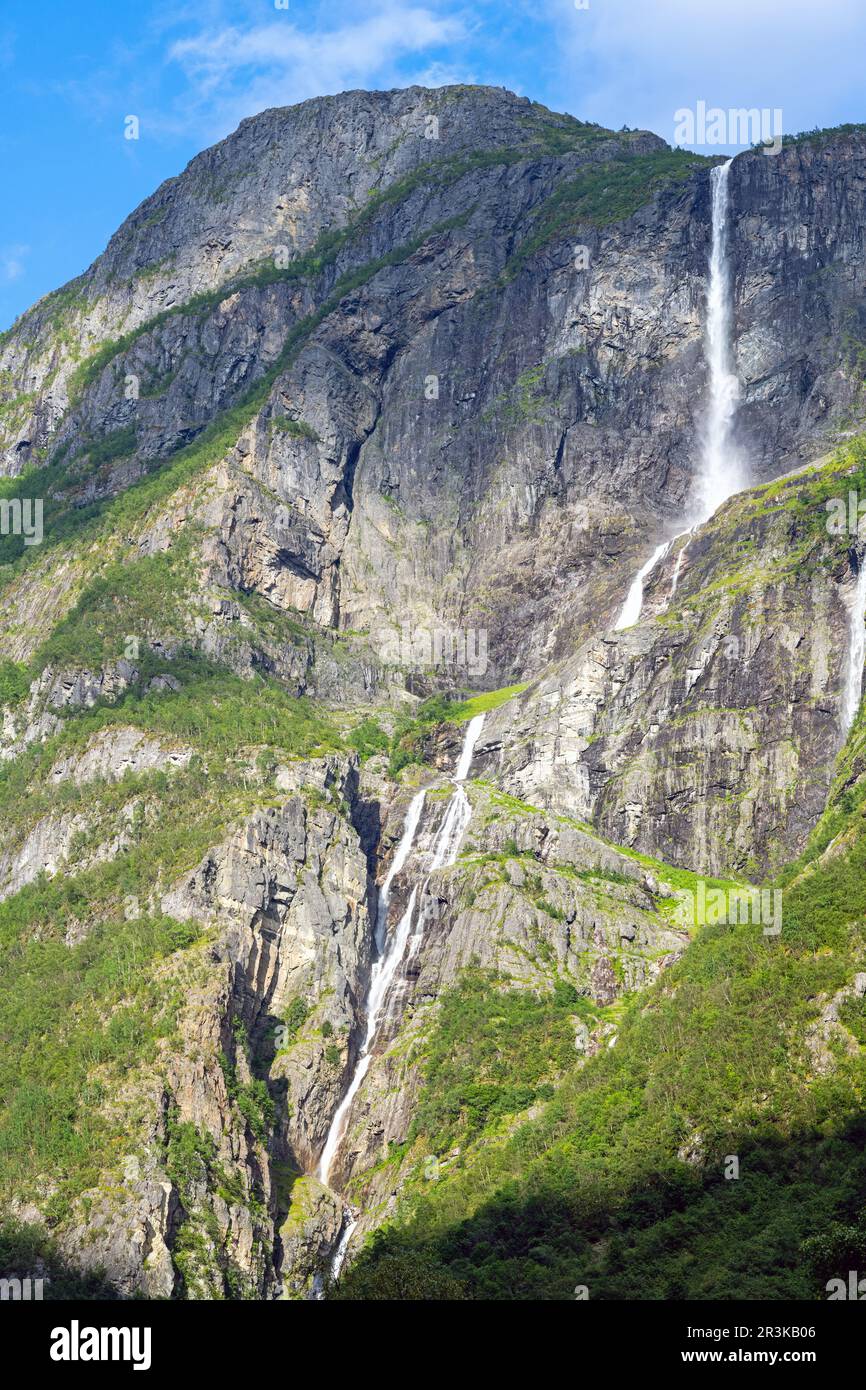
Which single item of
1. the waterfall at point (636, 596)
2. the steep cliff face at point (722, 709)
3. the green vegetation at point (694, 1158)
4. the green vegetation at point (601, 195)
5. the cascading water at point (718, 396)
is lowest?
the green vegetation at point (694, 1158)

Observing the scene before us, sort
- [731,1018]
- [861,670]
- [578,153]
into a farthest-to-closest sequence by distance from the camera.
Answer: [578,153]
[861,670]
[731,1018]

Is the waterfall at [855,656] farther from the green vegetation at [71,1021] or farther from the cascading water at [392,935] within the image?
the green vegetation at [71,1021]

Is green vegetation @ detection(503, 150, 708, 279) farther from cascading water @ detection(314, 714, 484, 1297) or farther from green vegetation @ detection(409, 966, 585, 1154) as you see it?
green vegetation @ detection(409, 966, 585, 1154)

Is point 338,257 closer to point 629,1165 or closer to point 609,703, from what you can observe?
point 609,703

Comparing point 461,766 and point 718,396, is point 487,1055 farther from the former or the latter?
point 718,396

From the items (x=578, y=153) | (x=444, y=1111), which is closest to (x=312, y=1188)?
(x=444, y=1111)

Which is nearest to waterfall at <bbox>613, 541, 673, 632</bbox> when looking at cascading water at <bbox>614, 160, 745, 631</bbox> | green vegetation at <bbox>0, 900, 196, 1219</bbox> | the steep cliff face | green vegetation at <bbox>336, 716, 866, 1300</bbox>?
cascading water at <bbox>614, 160, 745, 631</bbox>

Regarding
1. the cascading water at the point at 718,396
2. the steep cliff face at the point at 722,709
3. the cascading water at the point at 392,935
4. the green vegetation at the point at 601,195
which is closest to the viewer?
the cascading water at the point at 392,935

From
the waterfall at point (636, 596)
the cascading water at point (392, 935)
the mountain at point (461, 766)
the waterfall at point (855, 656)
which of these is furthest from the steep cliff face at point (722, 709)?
the cascading water at point (392, 935)
